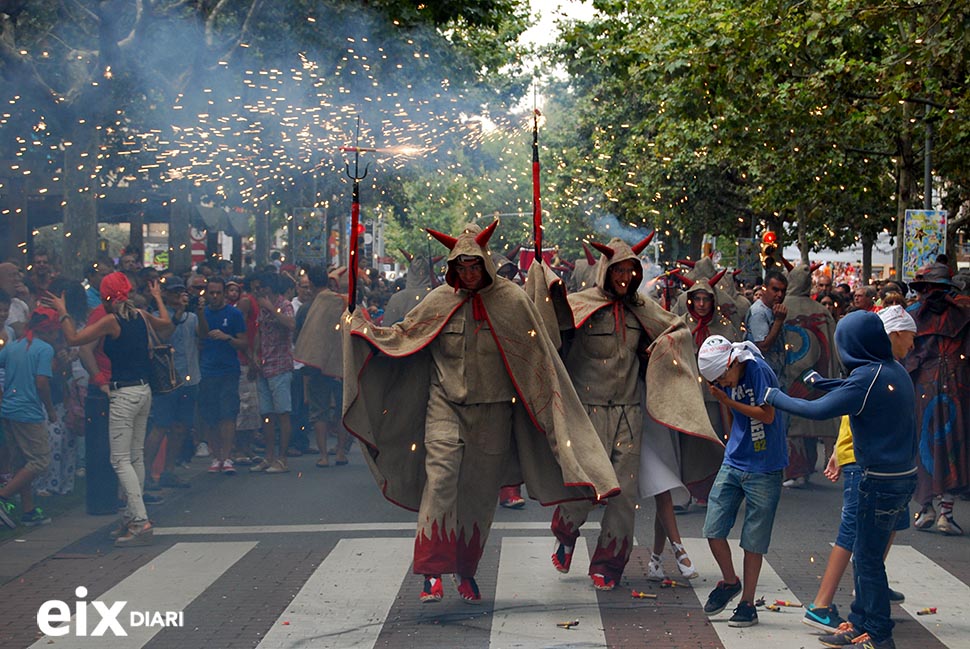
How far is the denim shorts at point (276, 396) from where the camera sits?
13.6 meters

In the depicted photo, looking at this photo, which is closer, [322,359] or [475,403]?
[475,403]

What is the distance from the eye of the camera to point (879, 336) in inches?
257

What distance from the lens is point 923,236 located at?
57.6ft

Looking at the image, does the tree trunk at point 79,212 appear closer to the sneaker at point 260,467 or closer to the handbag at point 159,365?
the sneaker at point 260,467

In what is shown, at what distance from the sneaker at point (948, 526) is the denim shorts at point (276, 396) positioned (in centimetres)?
644

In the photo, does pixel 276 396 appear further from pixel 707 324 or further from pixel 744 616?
pixel 744 616

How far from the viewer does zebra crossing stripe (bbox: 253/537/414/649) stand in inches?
271

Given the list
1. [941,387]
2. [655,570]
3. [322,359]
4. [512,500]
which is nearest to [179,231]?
[322,359]

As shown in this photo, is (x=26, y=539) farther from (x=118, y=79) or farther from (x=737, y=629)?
(x=118, y=79)

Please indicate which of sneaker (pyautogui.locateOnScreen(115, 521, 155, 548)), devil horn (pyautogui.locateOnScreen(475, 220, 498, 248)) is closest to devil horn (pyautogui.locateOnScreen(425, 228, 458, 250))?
devil horn (pyautogui.locateOnScreen(475, 220, 498, 248))

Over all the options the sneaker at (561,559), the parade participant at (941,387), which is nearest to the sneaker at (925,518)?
the parade participant at (941,387)

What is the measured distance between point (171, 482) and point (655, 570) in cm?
554

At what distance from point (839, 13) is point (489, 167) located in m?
11.6

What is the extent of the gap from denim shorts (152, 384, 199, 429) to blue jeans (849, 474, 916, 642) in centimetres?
665
